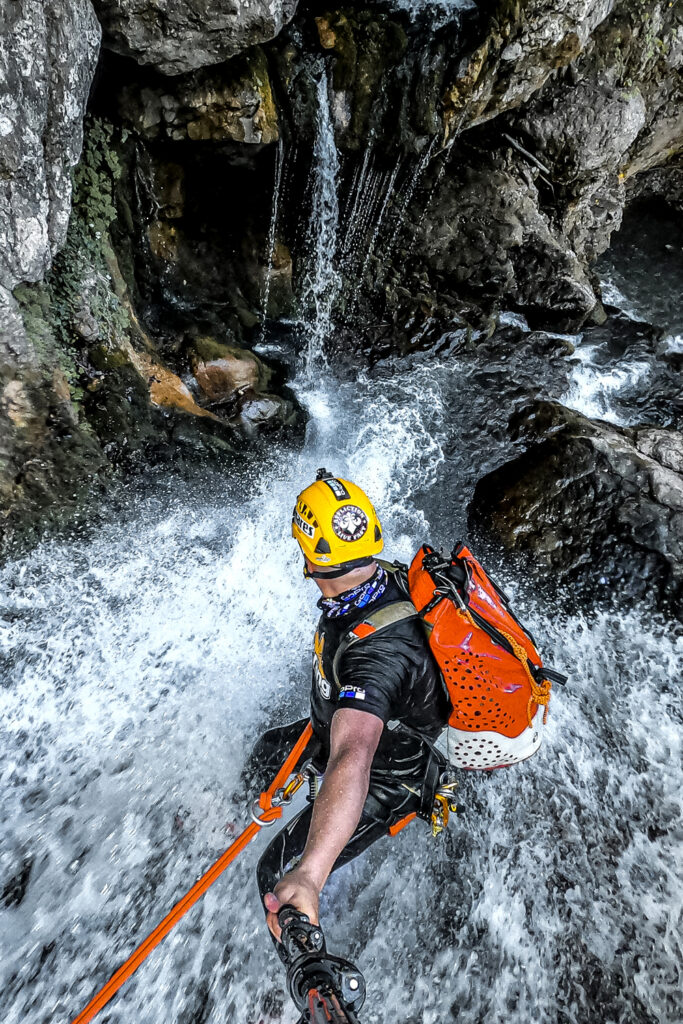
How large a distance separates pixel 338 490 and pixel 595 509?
398 cm

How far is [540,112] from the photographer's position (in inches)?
347

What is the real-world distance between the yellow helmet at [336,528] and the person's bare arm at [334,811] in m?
0.81

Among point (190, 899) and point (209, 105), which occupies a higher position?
point (209, 105)

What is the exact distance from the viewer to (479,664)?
3.12m

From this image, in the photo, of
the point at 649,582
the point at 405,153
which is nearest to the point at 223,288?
the point at 405,153

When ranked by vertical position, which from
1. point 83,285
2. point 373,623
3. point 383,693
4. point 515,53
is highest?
point 515,53

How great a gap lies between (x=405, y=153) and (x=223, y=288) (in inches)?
120

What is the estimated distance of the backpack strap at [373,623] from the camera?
2.91 m

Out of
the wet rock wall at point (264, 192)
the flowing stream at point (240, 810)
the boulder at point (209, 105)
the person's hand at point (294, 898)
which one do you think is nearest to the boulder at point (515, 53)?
the wet rock wall at point (264, 192)

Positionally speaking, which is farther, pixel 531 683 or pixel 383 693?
pixel 531 683

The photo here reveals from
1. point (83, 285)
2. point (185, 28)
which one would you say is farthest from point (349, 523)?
point (185, 28)

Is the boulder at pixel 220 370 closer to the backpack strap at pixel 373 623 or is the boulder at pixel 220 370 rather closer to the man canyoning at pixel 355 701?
the man canyoning at pixel 355 701

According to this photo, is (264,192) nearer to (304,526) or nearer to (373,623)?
(304,526)

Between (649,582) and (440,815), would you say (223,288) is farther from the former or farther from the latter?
(440,815)
